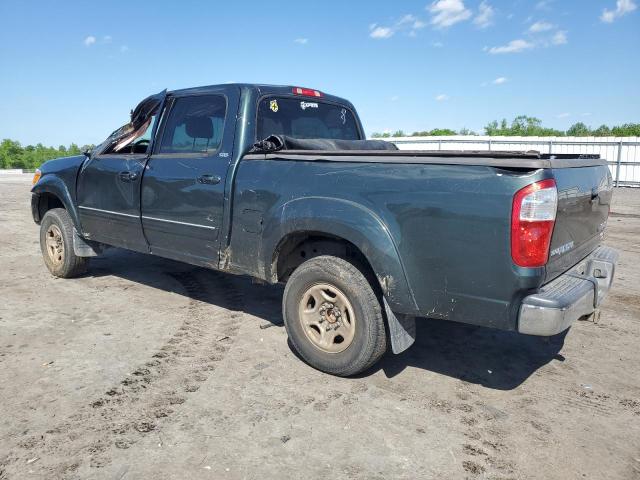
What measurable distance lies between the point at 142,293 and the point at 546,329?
4286mm

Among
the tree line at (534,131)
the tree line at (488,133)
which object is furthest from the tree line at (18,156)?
the tree line at (534,131)

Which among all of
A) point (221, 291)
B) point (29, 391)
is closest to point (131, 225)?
point (221, 291)

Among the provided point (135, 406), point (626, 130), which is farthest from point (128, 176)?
point (626, 130)

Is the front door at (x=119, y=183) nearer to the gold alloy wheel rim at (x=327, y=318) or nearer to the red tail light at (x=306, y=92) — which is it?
the red tail light at (x=306, y=92)

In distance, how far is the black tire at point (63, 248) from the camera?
5832mm

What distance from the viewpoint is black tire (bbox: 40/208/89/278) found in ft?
19.1

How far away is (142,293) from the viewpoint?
5.59m

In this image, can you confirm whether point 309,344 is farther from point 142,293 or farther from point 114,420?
point 142,293

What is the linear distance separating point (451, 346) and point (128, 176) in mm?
3339

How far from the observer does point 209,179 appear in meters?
4.10

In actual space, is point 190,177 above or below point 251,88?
below

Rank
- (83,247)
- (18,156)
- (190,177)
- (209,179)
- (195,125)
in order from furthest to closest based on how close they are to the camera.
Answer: (18,156), (83,247), (195,125), (190,177), (209,179)

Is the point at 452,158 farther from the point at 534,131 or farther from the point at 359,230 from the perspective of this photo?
the point at 534,131

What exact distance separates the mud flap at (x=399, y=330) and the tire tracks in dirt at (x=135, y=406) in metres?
1.33
